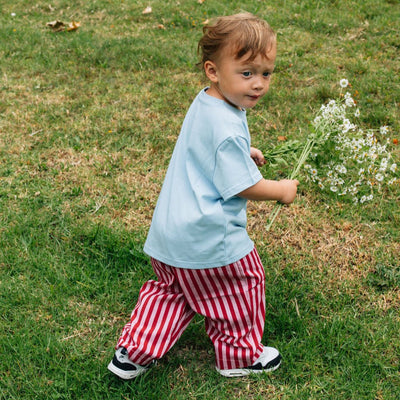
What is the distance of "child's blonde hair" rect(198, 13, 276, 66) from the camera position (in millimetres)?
1908

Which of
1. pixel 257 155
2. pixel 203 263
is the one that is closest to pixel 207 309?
pixel 203 263

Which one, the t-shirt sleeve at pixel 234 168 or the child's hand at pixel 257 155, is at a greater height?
the t-shirt sleeve at pixel 234 168

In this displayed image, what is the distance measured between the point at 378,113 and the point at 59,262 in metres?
2.68

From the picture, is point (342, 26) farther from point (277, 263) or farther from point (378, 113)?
point (277, 263)

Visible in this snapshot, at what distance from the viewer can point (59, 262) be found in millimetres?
3049

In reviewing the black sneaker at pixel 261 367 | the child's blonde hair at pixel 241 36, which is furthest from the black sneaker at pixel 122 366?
the child's blonde hair at pixel 241 36

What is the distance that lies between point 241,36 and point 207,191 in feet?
1.93

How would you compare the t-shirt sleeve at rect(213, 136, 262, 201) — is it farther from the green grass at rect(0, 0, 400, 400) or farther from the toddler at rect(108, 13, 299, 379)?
the green grass at rect(0, 0, 400, 400)

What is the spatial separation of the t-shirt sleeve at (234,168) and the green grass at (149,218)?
3.21 feet

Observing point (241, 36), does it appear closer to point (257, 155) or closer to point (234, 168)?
point (234, 168)

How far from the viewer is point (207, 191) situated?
204cm

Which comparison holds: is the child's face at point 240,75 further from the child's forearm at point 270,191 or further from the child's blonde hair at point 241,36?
the child's forearm at point 270,191

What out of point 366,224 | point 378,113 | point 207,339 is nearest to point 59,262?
point 207,339

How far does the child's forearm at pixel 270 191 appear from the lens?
6.61ft
